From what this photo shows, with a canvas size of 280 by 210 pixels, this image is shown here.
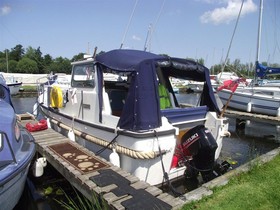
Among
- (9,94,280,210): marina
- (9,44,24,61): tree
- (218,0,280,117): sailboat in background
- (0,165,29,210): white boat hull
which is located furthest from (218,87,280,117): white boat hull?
(9,44,24,61): tree

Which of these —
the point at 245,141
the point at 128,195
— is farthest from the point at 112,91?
the point at 245,141

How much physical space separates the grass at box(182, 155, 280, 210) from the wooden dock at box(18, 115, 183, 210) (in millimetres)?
516

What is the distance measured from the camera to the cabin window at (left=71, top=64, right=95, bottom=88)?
6.68m

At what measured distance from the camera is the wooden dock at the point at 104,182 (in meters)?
3.77

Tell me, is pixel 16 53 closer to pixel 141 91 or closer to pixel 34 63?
pixel 34 63

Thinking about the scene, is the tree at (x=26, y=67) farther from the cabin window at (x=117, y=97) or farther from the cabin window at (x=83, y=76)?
the cabin window at (x=117, y=97)

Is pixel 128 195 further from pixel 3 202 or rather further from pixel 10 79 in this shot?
pixel 10 79

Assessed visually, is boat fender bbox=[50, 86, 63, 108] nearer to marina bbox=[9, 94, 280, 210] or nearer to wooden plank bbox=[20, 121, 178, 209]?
wooden plank bbox=[20, 121, 178, 209]

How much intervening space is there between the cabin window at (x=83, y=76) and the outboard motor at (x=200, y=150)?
2.73 meters

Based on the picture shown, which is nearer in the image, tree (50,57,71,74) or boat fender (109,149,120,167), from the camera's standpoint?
boat fender (109,149,120,167)

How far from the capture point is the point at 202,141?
210 inches

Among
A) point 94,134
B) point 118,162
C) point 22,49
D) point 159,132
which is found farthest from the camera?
point 22,49

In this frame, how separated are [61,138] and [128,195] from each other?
389 cm

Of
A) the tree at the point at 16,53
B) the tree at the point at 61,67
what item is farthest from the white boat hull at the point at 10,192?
the tree at the point at 16,53
